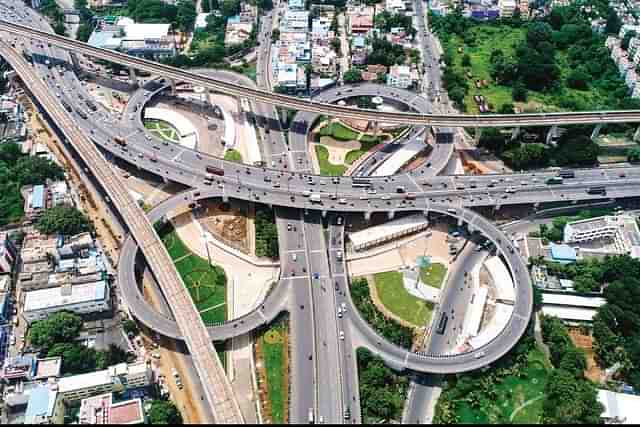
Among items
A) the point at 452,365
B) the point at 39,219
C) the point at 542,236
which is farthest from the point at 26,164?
the point at 542,236

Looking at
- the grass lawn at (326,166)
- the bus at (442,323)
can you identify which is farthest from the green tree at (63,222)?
the bus at (442,323)

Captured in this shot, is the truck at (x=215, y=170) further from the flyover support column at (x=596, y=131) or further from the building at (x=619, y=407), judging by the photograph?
the flyover support column at (x=596, y=131)

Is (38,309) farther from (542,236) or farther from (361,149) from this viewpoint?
(542,236)

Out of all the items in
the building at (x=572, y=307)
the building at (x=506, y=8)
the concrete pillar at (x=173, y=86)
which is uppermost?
the building at (x=506, y=8)

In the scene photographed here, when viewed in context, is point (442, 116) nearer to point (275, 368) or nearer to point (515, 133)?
point (515, 133)

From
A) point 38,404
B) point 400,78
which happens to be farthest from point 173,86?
point 38,404

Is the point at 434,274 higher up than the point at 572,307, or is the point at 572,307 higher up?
the point at 434,274
